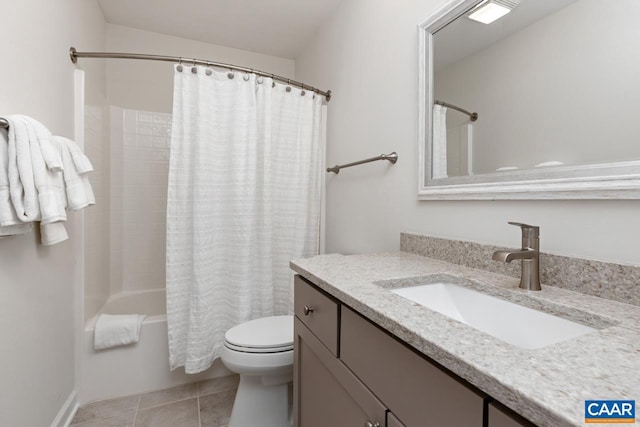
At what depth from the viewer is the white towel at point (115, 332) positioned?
160cm

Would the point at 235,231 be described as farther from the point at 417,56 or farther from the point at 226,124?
the point at 417,56

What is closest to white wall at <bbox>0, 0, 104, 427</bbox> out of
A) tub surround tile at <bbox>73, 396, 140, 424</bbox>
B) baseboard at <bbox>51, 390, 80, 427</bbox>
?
baseboard at <bbox>51, 390, 80, 427</bbox>

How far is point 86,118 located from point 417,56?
1.82 meters

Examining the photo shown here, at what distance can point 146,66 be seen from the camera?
2.31 meters

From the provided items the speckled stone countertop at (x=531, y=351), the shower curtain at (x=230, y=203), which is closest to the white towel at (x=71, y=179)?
the shower curtain at (x=230, y=203)

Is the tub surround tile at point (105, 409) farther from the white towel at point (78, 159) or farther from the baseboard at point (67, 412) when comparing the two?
the white towel at point (78, 159)

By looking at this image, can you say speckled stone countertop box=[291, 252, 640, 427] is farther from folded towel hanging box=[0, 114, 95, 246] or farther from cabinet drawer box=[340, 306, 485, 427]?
folded towel hanging box=[0, 114, 95, 246]

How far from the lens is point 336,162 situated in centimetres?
202

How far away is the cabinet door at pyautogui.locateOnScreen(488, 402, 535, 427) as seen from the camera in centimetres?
37

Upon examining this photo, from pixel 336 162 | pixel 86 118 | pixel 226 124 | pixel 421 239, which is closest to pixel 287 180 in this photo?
pixel 336 162

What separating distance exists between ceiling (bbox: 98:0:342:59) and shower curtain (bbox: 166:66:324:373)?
573 millimetres

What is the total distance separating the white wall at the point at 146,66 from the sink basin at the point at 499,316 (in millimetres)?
2433

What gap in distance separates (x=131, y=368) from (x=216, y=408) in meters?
0.54
